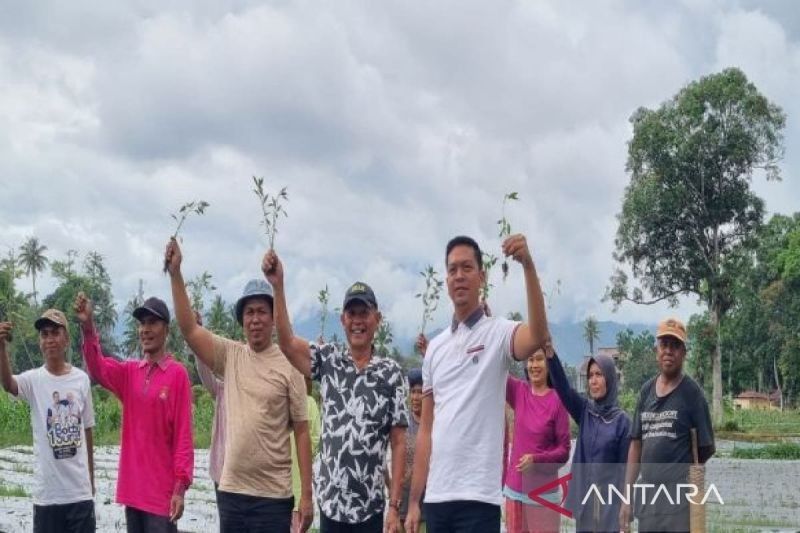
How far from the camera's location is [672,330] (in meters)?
4.74

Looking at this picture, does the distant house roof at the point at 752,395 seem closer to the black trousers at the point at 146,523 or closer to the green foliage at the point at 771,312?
the green foliage at the point at 771,312

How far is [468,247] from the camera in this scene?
11.7 feet

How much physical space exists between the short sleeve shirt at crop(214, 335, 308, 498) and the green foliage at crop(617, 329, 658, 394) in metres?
68.0

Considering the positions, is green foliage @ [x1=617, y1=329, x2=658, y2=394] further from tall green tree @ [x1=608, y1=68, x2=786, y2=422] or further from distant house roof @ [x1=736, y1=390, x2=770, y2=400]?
tall green tree @ [x1=608, y1=68, x2=786, y2=422]

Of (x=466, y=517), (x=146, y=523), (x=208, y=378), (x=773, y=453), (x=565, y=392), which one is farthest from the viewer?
(x=773, y=453)

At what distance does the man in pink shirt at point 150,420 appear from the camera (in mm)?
4484

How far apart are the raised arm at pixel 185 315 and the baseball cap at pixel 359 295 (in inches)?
28.4

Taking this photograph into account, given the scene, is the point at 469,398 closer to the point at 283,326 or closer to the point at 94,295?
the point at 283,326

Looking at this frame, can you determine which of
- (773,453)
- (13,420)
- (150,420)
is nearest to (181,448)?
(150,420)

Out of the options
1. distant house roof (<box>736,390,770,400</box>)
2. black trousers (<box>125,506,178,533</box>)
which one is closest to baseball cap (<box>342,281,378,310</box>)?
black trousers (<box>125,506,178,533</box>)

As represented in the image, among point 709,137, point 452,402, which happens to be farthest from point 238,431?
point 709,137

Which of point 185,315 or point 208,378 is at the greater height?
point 185,315

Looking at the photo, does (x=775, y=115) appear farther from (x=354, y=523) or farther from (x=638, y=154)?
(x=354, y=523)

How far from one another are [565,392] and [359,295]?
151 cm
